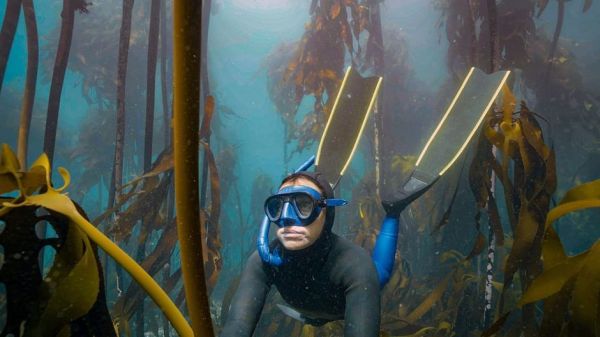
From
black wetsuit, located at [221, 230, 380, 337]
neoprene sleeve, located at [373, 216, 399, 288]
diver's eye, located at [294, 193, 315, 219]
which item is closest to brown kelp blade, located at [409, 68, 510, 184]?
neoprene sleeve, located at [373, 216, 399, 288]

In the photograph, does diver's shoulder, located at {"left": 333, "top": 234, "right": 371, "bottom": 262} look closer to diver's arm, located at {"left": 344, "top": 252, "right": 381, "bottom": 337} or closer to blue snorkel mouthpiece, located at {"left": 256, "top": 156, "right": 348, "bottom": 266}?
diver's arm, located at {"left": 344, "top": 252, "right": 381, "bottom": 337}

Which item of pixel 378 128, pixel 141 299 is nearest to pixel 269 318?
pixel 141 299

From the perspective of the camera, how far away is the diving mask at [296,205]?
8.98 feet

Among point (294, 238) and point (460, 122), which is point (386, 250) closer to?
point (294, 238)

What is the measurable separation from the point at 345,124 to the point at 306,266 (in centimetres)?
176

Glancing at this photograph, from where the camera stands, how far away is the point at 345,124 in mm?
4008

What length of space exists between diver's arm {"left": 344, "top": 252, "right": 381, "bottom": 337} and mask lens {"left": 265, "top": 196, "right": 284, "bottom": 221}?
0.67m

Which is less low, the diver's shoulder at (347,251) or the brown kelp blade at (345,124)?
the brown kelp blade at (345,124)

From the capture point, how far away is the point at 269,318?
6078mm

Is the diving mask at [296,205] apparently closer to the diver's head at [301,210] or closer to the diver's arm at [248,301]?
the diver's head at [301,210]

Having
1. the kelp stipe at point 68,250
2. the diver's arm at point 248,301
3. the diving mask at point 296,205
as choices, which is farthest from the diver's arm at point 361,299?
the kelp stipe at point 68,250

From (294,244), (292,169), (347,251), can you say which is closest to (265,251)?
(294,244)

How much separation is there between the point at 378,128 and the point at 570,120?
701 centimetres

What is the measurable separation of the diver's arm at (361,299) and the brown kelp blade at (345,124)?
56.3 inches
